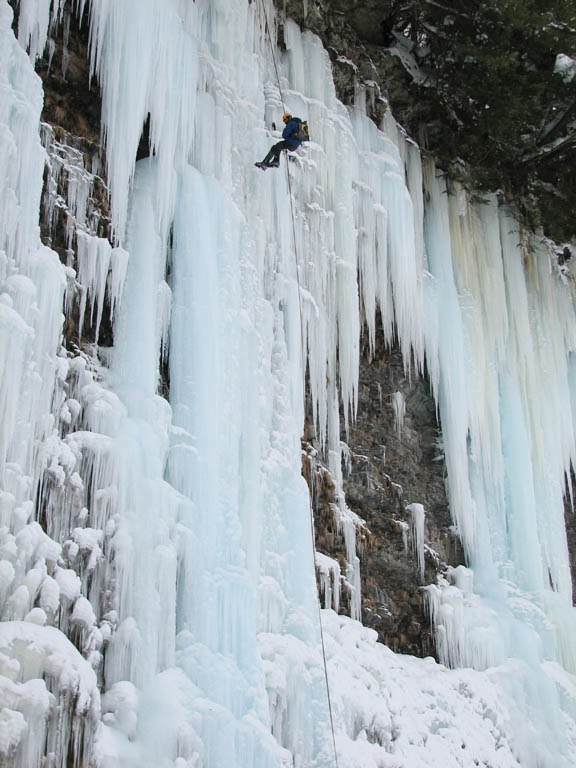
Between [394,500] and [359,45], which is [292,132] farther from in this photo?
[394,500]

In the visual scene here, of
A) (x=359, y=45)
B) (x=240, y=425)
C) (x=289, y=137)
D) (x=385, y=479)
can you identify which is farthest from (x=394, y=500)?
(x=359, y=45)

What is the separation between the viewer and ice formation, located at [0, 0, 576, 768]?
4.12 m

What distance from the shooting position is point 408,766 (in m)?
5.78

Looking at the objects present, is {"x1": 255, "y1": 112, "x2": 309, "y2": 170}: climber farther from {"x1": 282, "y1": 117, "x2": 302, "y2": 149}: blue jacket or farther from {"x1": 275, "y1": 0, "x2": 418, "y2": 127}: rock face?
{"x1": 275, "y1": 0, "x2": 418, "y2": 127}: rock face

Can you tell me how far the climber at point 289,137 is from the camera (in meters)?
6.04

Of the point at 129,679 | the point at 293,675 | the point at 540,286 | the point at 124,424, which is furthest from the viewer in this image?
the point at 540,286

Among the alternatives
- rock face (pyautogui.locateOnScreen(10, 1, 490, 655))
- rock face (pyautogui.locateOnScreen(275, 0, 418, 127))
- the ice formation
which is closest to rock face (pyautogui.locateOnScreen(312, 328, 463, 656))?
rock face (pyautogui.locateOnScreen(10, 1, 490, 655))

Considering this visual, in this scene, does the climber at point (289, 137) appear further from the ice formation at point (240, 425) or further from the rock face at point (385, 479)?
the rock face at point (385, 479)

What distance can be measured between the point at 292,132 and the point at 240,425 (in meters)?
2.22

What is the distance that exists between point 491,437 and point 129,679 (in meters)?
4.81

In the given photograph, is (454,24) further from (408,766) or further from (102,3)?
(408,766)

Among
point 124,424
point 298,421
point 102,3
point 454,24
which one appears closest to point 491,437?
point 298,421

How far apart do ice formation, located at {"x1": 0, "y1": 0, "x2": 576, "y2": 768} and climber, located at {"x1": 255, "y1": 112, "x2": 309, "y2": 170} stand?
0.19m

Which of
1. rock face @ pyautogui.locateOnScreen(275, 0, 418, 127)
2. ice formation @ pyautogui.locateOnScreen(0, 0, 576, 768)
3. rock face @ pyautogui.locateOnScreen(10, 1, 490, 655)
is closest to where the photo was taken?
ice formation @ pyautogui.locateOnScreen(0, 0, 576, 768)
